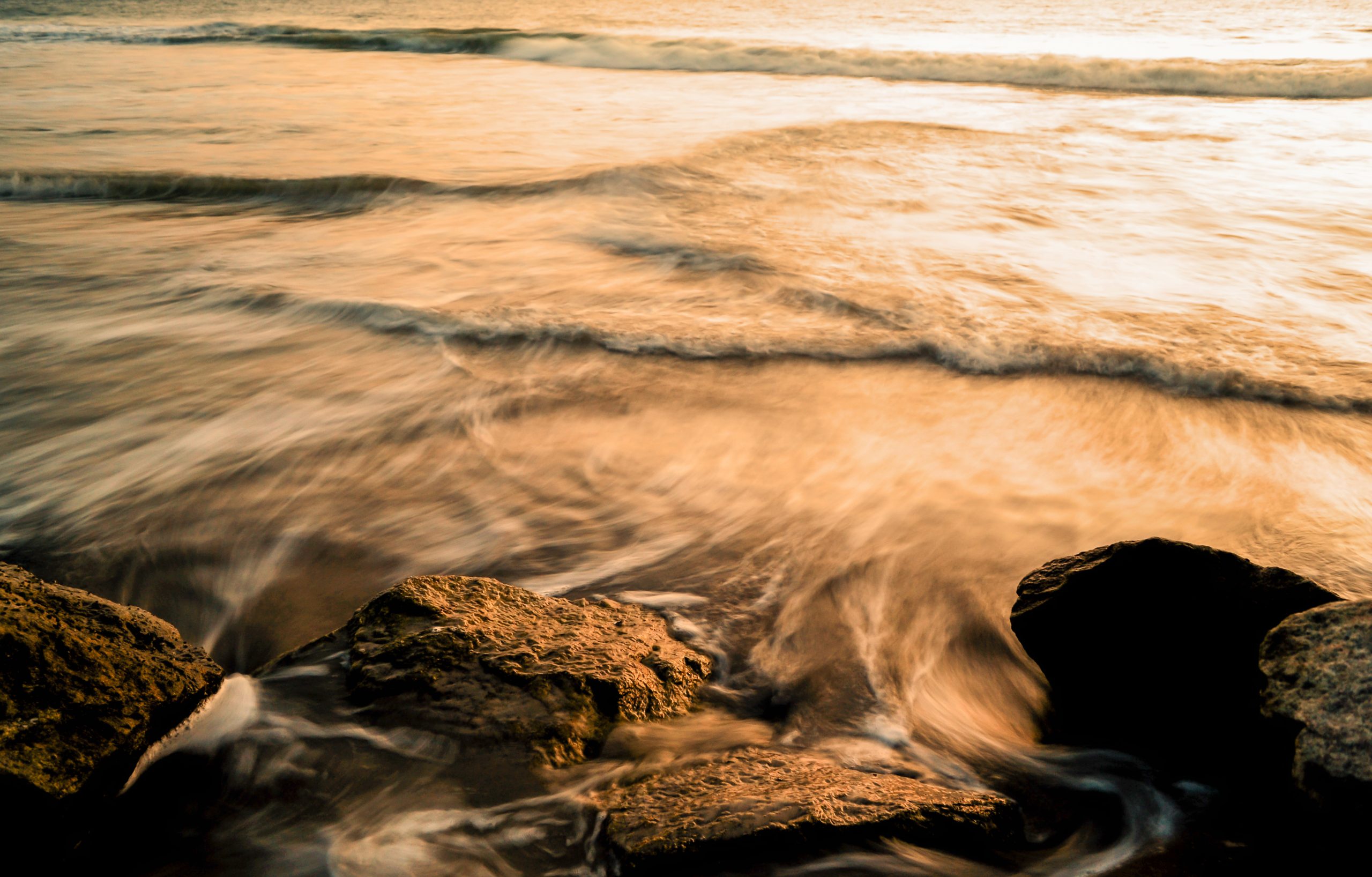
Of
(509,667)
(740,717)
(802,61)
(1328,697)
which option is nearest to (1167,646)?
(1328,697)

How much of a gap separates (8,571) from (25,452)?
5.03ft

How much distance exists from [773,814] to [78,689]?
3.79 ft

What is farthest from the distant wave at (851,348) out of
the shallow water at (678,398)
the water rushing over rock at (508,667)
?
the water rushing over rock at (508,667)

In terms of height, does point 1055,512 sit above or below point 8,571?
below

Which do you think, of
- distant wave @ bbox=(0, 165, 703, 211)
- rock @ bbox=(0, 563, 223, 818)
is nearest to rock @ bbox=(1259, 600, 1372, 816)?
rock @ bbox=(0, 563, 223, 818)

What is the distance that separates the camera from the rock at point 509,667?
1.69 meters

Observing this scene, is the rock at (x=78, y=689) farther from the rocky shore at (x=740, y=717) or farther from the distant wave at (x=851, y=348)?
the distant wave at (x=851, y=348)

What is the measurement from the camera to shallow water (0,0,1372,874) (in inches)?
79.4

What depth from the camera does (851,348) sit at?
3535mm

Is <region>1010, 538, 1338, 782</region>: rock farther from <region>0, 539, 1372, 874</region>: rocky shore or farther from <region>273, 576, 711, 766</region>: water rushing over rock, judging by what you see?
<region>273, 576, 711, 766</region>: water rushing over rock

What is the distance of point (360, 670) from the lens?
182 cm

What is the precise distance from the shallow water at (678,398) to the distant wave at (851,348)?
0.07 feet

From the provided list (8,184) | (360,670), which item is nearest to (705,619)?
(360,670)

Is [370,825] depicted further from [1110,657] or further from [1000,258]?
[1000,258]
